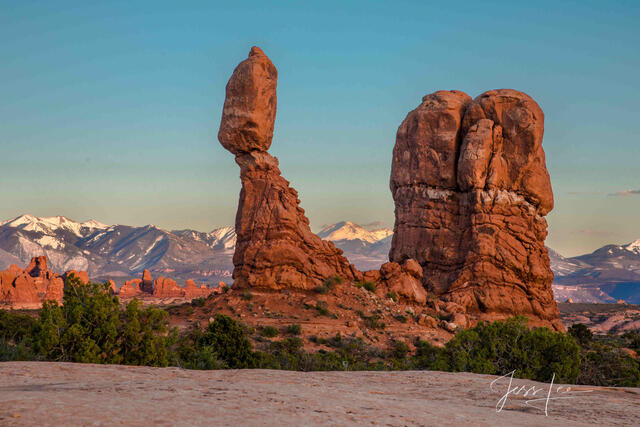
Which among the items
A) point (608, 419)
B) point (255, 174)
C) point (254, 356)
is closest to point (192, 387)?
point (608, 419)

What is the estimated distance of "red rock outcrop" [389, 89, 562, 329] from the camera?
44.7m

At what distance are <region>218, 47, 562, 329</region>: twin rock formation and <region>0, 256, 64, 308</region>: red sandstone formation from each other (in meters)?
62.6

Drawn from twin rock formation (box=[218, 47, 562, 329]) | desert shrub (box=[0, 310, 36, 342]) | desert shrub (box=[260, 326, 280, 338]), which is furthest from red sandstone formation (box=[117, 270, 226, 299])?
desert shrub (box=[260, 326, 280, 338])

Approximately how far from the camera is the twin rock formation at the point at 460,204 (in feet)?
128

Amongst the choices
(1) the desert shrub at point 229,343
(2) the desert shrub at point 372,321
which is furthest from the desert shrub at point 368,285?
(1) the desert shrub at point 229,343

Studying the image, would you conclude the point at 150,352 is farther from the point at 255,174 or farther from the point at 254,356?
the point at 255,174

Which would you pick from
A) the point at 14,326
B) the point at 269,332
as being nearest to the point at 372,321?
the point at 269,332

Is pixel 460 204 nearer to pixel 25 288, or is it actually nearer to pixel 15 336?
pixel 15 336

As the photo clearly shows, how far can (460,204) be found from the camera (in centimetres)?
4681

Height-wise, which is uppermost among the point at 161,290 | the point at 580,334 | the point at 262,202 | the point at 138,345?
the point at 262,202

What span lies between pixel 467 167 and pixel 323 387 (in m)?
36.2

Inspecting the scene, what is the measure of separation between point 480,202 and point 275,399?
38.3 m

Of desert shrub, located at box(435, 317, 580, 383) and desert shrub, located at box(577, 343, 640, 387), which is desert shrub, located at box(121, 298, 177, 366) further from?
desert shrub, located at box(577, 343, 640, 387)

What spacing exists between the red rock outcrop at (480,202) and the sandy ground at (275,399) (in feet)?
103
